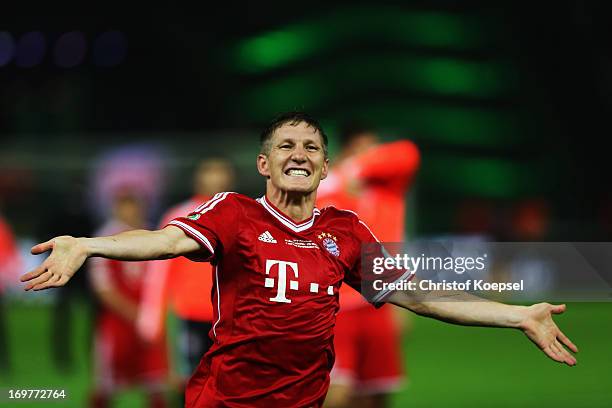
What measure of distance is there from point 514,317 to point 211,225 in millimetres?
1307

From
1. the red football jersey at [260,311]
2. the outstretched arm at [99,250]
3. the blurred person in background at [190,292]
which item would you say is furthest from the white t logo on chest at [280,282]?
the blurred person in background at [190,292]

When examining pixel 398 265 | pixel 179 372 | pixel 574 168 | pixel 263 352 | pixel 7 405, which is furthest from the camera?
pixel 574 168

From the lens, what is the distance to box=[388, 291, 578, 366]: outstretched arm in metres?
4.27

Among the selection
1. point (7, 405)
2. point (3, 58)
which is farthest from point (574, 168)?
point (7, 405)

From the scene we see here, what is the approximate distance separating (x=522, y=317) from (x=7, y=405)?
621 cm

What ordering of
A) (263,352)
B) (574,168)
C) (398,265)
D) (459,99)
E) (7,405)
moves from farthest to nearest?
(459,99), (574,168), (7,405), (398,265), (263,352)

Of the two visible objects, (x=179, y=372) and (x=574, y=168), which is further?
(x=574, y=168)

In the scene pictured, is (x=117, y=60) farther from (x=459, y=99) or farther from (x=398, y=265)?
(x=398, y=265)

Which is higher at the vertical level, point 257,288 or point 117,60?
point 117,60

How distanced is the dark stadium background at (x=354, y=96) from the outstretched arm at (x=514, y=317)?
16939mm

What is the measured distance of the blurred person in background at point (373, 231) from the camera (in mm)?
7184

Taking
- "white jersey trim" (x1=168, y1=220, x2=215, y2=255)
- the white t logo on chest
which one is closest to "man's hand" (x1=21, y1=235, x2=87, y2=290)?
"white jersey trim" (x1=168, y1=220, x2=215, y2=255)

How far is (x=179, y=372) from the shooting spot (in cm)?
760

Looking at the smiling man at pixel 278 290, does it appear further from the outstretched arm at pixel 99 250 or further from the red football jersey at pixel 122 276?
the red football jersey at pixel 122 276
